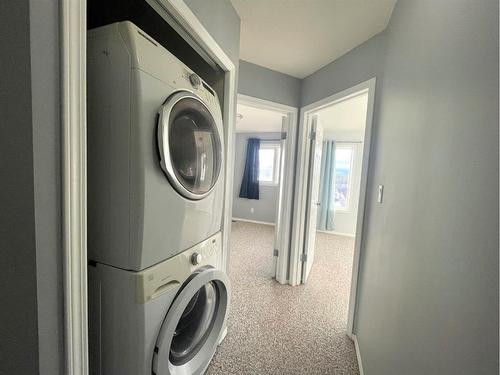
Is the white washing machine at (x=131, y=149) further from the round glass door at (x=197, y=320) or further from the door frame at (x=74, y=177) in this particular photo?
the round glass door at (x=197, y=320)

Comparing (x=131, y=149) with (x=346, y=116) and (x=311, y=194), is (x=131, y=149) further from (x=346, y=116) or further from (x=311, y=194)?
(x=346, y=116)

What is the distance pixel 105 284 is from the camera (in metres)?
0.75

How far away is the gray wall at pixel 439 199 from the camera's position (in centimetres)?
47

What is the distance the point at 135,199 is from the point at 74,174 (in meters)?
0.18

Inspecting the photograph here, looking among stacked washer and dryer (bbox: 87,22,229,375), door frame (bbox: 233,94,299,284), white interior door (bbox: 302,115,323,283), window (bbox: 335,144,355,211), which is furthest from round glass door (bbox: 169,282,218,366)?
window (bbox: 335,144,355,211)

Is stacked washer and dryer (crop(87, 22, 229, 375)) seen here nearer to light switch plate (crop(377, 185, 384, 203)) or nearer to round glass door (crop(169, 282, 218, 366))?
round glass door (crop(169, 282, 218, 366))

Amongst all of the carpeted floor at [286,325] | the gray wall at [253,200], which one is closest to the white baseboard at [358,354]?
the carpeted floor at [286,325]

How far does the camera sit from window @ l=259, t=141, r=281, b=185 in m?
5.16

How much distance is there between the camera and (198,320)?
1.19m

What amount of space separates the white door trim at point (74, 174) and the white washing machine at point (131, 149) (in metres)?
0.12

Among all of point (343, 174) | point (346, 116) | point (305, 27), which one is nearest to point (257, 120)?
point (346, 116)

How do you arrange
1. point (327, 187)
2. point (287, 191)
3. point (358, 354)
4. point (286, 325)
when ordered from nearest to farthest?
point (358, 354) → point (286, 325) → point (287, 191) → point (327, 187)

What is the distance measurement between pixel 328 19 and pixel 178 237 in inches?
63.4

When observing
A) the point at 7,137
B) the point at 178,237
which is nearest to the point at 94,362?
the point at 178,237
